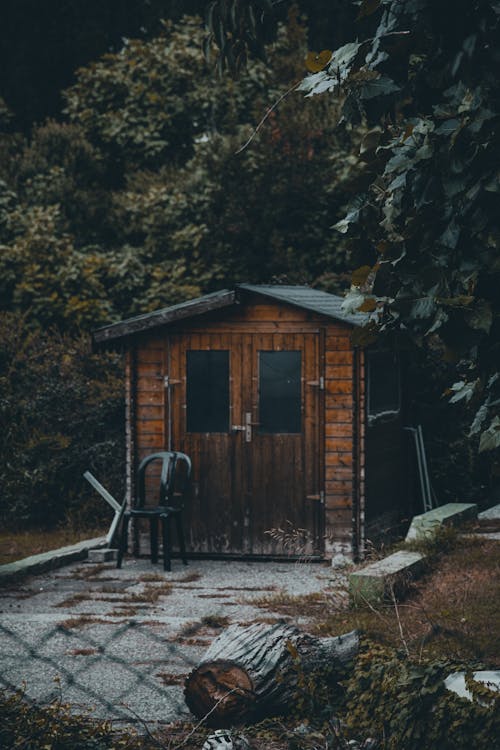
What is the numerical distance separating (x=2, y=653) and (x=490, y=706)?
3.69 m

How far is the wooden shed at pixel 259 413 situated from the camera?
35.8ft

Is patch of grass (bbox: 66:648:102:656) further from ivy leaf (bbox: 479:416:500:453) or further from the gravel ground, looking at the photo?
ivy leaf (bbox: 479:416:500:453)

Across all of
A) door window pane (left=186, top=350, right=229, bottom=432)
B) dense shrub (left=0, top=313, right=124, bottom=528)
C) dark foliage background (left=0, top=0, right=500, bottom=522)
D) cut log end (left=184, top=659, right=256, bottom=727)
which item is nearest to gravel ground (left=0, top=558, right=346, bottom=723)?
cut log end (left=184, top=659, right=256, bottom=727)

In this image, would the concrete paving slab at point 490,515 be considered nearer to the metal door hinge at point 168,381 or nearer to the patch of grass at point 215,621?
the metal door hinge at point 168,381

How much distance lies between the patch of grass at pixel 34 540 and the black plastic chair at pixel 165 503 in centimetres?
109

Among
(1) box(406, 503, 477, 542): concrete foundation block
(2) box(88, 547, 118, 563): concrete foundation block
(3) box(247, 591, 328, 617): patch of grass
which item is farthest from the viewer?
(2) box(88, 547, 118, 563): concrete foundation block

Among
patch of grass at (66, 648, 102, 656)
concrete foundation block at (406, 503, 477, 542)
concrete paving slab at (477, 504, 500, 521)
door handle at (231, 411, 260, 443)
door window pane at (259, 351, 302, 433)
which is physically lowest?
patch of grass at (66, 648, 102, 656)

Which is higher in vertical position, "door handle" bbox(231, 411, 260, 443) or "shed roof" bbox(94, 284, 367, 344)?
"shed roof" bbox(94, 284, 367, 344)

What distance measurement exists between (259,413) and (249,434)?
9.7 inches

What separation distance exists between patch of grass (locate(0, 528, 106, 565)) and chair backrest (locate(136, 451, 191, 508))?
1443 mm

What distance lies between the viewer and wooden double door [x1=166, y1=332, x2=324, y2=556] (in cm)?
1098

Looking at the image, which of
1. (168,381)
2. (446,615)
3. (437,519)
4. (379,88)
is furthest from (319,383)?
(379,88)

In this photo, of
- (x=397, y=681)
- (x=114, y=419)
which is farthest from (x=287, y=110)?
(x=397, y=681)

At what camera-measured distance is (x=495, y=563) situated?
27.8 feet
